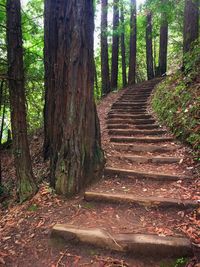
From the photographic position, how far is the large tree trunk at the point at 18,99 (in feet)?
15.1

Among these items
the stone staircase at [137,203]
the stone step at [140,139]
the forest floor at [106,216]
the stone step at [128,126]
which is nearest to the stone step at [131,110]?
the stone step at [128,126]

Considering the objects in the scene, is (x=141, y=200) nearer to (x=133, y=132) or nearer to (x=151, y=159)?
(x=151, y=159)

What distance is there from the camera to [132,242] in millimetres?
3338

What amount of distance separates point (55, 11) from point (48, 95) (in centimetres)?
165

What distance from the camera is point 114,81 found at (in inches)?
648

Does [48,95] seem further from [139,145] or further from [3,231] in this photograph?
[3,231]

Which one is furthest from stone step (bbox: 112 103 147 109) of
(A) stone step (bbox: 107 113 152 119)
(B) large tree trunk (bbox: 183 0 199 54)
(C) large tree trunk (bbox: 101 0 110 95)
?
(C) large tree trunk (bbox: 101 0 110 95)

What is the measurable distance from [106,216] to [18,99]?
234 centimetres

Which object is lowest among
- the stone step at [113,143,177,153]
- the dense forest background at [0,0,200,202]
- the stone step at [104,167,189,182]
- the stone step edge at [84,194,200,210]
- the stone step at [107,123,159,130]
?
the stone step edge at [84,194,200,210]

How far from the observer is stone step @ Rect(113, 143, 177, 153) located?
248 inches

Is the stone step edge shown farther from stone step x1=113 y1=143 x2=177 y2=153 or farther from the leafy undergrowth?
stone step x1=113 y1=143 x2=177 y2=153

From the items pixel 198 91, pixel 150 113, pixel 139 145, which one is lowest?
pixel 139 145

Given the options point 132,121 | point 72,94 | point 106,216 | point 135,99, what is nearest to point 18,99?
point 72,94

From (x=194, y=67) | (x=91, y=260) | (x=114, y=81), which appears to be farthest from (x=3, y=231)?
(x=114, y=81)
